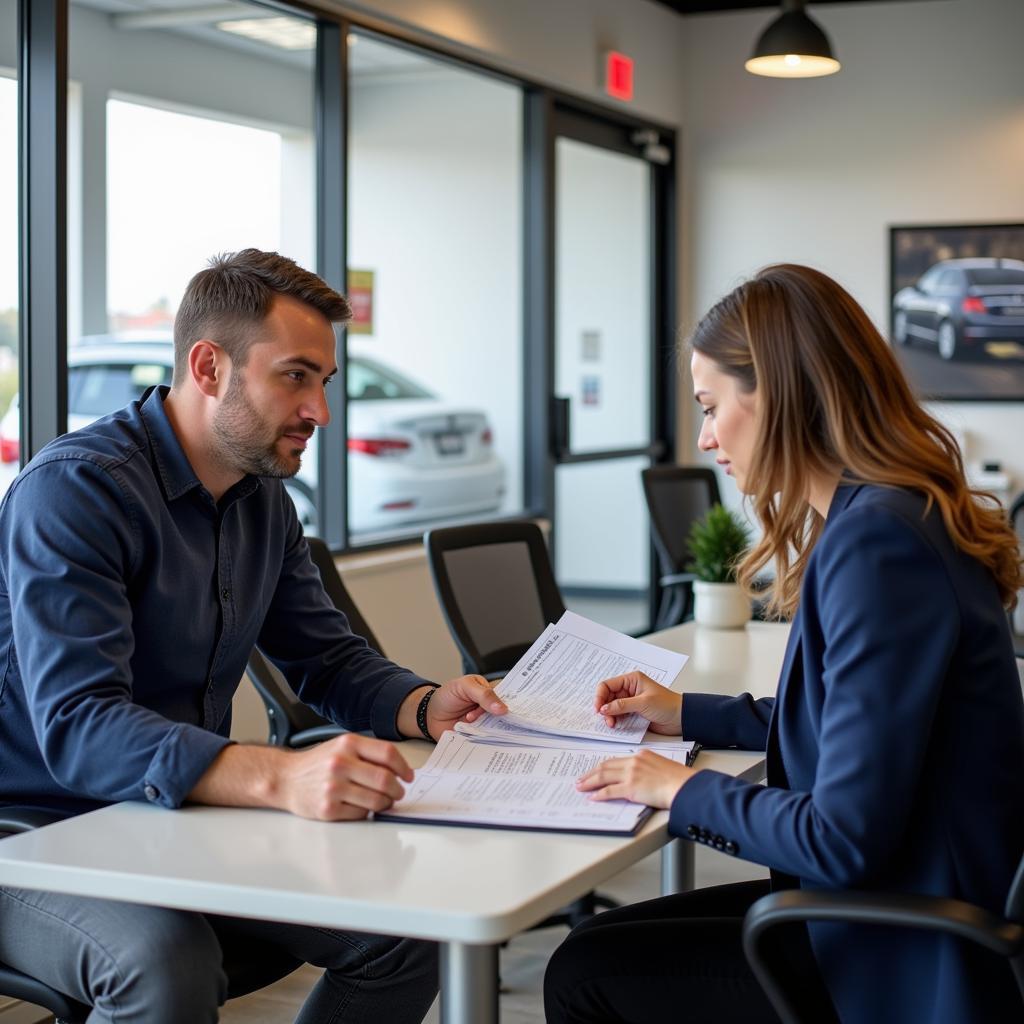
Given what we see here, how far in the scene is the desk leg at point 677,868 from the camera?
7.95 ft

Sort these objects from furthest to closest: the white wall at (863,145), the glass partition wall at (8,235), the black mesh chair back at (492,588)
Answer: the white wall at (863,145) → the glass partition wall at (8,235) → the black mesh chair back at (492,588)

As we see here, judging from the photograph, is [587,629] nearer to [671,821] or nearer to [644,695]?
[644,695]

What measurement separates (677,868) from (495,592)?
0.87m

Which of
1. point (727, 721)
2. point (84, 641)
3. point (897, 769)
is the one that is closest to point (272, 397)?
point (84, 641)

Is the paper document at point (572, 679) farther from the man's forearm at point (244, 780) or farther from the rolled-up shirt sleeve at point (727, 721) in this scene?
the man's forearm at point (244, 780)

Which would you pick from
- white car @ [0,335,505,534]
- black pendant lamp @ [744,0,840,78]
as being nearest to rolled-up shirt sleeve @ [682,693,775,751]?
white car @ [0,335,505,534]

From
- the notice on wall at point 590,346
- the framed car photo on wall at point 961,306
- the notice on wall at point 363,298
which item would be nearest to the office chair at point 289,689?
the notice on wall at point 363,298

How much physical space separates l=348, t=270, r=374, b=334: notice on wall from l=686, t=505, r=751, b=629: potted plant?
2.49 m

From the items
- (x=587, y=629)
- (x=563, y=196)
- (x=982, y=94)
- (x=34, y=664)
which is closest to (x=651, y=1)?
(x=563, y=196)

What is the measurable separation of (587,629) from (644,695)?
0.20 metres

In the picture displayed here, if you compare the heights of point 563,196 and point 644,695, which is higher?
point 563,196

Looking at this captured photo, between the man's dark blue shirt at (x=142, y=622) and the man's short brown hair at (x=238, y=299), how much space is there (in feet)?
0.35

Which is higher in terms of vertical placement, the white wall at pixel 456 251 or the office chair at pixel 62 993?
the white wall at pixel 456 251

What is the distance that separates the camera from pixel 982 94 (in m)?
6.44
